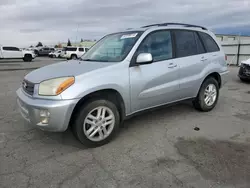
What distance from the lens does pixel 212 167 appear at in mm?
2697

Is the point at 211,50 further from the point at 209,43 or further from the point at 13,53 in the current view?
the point at 13,53

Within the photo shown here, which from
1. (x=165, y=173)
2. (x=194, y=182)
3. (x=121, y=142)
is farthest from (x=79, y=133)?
(x=194, y=182)

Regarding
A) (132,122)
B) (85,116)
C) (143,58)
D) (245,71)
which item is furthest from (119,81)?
(245,71)

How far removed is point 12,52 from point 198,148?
26143mm

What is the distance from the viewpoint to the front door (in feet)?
11.3

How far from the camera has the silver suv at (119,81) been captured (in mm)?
2875

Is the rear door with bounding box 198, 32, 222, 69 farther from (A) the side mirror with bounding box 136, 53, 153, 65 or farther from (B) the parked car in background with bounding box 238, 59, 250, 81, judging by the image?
(B) the parked car in background with bounding box 238, 59, 250, 81

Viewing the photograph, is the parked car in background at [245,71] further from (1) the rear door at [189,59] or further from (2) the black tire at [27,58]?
(2) the black tire at [27,58]

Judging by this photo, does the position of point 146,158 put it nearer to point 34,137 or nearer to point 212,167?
point 212,167

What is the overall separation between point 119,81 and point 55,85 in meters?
0.92

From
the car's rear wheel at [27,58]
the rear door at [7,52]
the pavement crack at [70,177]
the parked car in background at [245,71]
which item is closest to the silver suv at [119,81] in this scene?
the pavement crack at [70,177]

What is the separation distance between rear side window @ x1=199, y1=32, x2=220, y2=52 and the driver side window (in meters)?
1.07

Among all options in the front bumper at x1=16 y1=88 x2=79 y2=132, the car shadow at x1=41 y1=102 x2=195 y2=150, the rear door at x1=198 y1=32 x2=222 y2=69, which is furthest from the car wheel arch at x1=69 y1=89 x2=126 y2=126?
the rear door at x1=198 y1=32 x2=222 y2=69

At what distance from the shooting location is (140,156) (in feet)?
9.83
